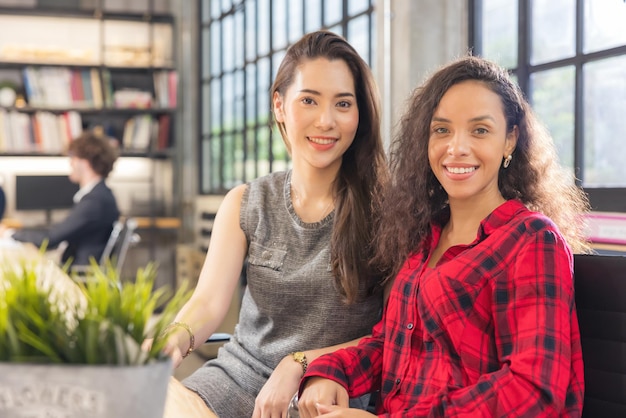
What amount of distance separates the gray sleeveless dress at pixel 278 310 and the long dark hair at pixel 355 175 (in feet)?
0.15

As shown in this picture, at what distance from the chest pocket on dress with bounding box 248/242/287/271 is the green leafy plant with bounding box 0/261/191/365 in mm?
980

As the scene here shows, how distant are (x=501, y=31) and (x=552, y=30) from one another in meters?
0.33

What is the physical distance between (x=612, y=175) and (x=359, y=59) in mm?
1355

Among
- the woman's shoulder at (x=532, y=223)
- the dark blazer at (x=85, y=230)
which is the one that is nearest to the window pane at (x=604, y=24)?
the woman's shoulder at (x=532, y=223)

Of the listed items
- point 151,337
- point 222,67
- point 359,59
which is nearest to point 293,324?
point 359,59

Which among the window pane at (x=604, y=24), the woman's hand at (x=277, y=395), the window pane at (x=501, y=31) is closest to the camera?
the woman's hand at (x=277, y=395)

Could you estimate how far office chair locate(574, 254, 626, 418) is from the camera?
1206 millimetres

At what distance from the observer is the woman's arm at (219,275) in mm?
1626

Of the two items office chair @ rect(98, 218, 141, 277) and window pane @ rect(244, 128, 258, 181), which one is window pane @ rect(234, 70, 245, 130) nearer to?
window pane @ rect(244, 128, 258, 181)

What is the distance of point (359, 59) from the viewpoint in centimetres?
177

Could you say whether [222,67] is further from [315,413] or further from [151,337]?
[151,337]

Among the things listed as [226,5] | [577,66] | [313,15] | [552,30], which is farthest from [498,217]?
[226,5]

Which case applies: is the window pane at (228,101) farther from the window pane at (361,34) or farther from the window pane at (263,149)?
the window pane at (361,34)

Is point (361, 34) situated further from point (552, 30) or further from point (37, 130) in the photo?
point (37, 130)
